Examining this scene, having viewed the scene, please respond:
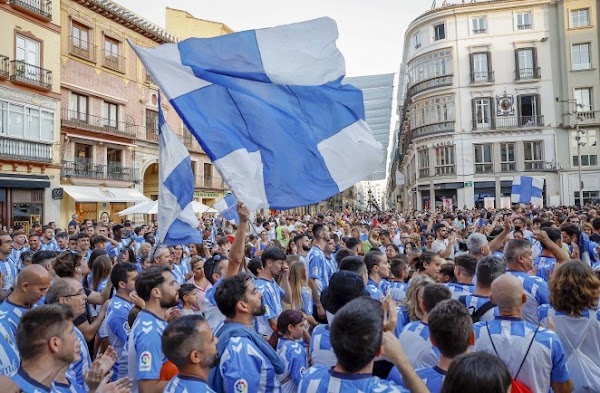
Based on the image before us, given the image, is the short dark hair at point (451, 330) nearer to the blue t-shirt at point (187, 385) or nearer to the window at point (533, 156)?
the blue t-shirt at point (187, 385)

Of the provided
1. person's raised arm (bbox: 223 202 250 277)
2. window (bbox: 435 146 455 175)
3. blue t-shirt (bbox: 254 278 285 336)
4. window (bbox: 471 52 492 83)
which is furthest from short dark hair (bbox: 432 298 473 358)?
window (bbox: 471 52 492 83)

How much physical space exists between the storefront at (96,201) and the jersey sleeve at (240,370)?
23.6m

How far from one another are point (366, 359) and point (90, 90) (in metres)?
29.5

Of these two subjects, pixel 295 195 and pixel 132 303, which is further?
pixel 295 195

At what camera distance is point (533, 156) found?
39.2 metres

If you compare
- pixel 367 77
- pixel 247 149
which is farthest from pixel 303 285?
pixel 367 77

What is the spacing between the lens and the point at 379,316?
2.79m

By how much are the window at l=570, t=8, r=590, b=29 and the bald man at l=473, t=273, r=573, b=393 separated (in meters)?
42.4

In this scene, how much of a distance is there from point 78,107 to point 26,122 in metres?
4.95

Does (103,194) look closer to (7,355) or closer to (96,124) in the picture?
(96,124)

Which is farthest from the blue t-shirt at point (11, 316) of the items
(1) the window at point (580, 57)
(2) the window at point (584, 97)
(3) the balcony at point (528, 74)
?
(1) the window at point (580, 57)

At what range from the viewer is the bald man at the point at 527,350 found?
336cm

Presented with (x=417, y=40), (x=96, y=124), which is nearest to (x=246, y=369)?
(x=96, y=124)

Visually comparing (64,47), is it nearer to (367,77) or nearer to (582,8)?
(582,8)
